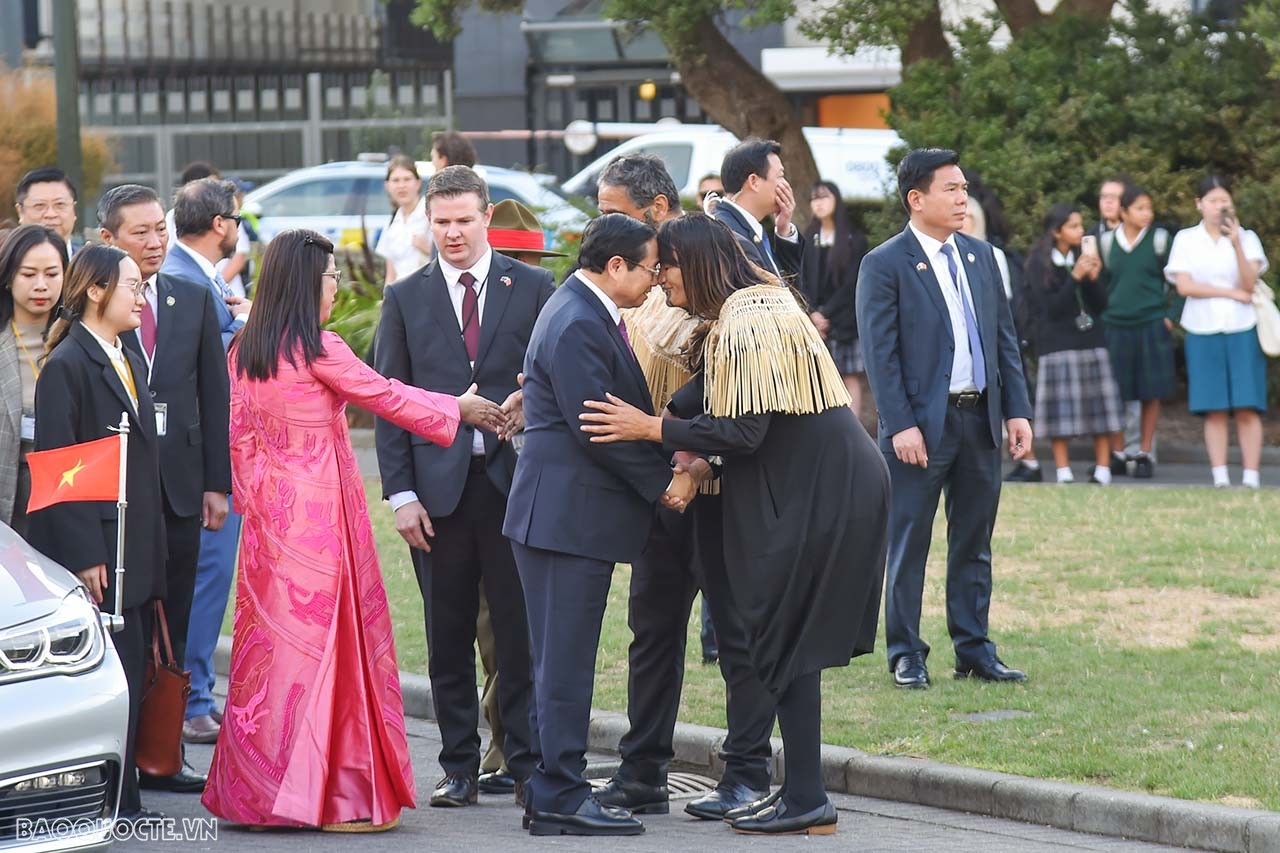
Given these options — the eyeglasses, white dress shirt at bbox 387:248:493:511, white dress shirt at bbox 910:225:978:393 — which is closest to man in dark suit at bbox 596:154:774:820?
white dress shirt at bbox 387:248:493:511

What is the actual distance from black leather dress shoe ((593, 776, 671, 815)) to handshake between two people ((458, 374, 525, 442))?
133 centimetres

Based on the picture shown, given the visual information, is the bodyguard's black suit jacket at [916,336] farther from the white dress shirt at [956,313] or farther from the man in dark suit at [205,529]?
the man in dark suit at [205,529]

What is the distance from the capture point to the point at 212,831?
6383 millimetres

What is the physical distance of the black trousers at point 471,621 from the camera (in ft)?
22.6

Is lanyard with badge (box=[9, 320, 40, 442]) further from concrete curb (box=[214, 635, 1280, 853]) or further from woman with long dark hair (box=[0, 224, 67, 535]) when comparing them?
concrete curb (box=[214, 635, 1280, 853])

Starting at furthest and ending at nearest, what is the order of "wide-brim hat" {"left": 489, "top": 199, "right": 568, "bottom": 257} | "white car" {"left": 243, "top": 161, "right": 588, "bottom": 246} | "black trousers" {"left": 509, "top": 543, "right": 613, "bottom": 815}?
"white car" {"left": 243, "top": 161, "right": 588, "bottom": 246}
"wide-brim hat" {"left": 489, "top": 199, "right": 568, "bottom": 257}
"black trousers" {"left": 509, "top": 543, "right": 613, "bottom": 815}

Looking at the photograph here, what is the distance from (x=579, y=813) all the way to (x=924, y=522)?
2.67 meters

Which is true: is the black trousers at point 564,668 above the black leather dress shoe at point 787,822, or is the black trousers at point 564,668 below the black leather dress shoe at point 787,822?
above

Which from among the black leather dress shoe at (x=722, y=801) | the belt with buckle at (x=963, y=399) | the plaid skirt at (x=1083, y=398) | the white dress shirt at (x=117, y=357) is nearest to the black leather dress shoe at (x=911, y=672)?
the belt with buckle at (x=963, y=399)

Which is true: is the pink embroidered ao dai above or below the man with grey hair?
below

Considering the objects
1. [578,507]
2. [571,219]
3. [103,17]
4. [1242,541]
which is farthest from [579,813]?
[103,17]

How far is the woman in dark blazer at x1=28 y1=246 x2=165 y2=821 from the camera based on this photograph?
625cm

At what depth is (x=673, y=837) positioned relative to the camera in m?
6.38

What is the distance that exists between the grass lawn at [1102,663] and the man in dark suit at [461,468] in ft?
3.91
